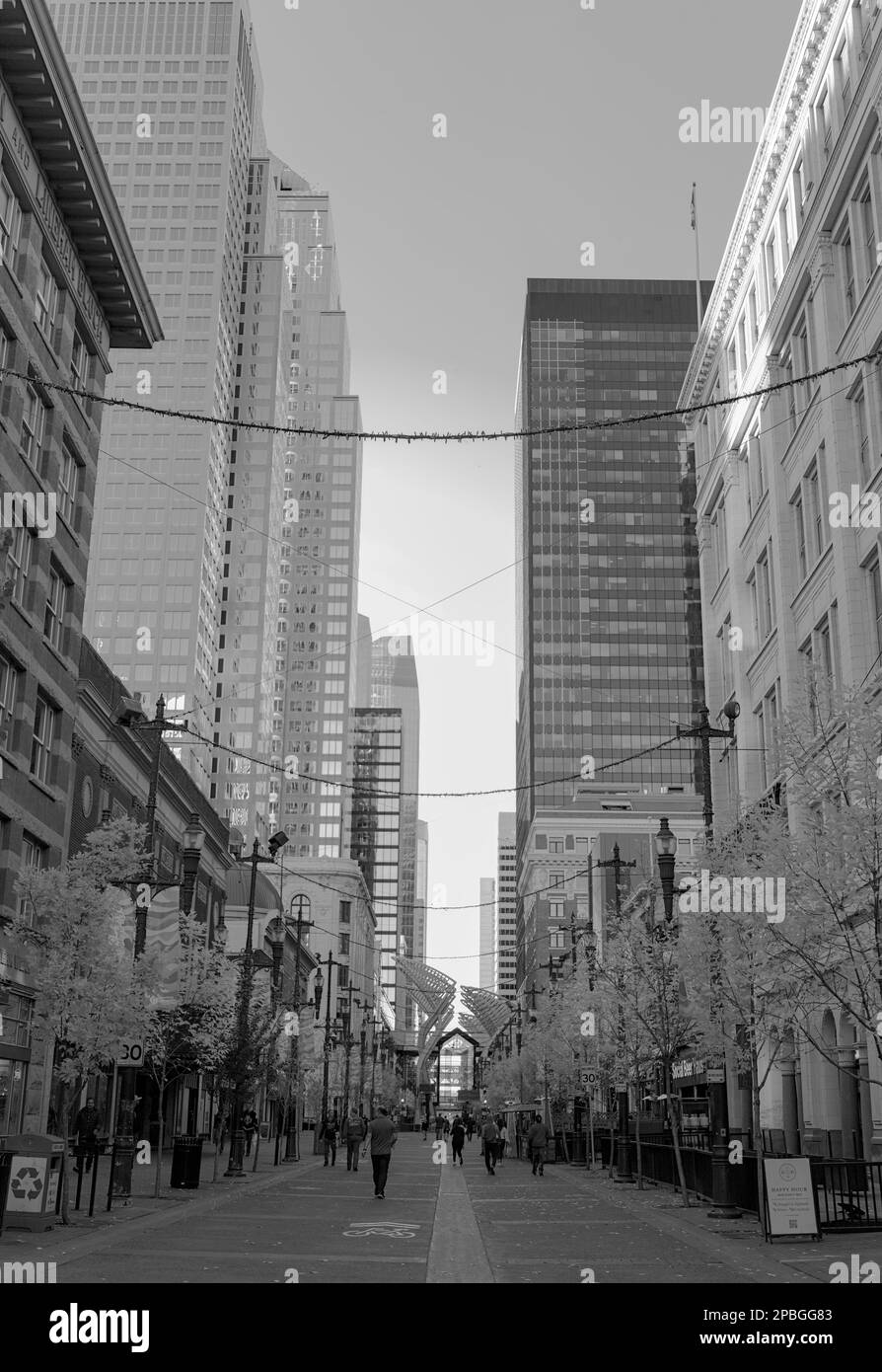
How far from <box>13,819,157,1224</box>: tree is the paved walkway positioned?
2.87m

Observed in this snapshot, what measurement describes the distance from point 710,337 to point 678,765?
131 meters

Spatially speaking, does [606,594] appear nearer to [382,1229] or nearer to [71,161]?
[71,161]

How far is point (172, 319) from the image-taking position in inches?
6107

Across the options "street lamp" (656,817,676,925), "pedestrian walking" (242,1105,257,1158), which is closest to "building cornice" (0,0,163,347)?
"street lamp" (656,817,676,925)

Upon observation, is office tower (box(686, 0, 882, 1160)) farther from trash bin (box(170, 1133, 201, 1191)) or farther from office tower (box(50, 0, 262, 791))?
office tower (box(50, 0, 262, 791))

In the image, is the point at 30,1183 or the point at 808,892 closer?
the point at 808,892

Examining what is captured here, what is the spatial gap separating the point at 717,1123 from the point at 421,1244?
425 inches

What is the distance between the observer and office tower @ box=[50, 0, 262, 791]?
144000 millimetres

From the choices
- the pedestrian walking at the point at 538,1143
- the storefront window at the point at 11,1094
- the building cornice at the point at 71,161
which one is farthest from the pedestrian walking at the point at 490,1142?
the building cornice at the point at 71,161

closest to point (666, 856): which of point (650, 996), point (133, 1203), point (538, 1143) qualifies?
point (650, 996)

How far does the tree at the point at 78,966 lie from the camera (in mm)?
21328

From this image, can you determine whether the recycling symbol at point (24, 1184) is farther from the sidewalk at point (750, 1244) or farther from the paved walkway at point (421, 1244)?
the sidewalk at point (750, 1244)

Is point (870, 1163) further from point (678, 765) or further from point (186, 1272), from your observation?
Answer: point (678, 765)

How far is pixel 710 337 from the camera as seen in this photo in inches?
1970
